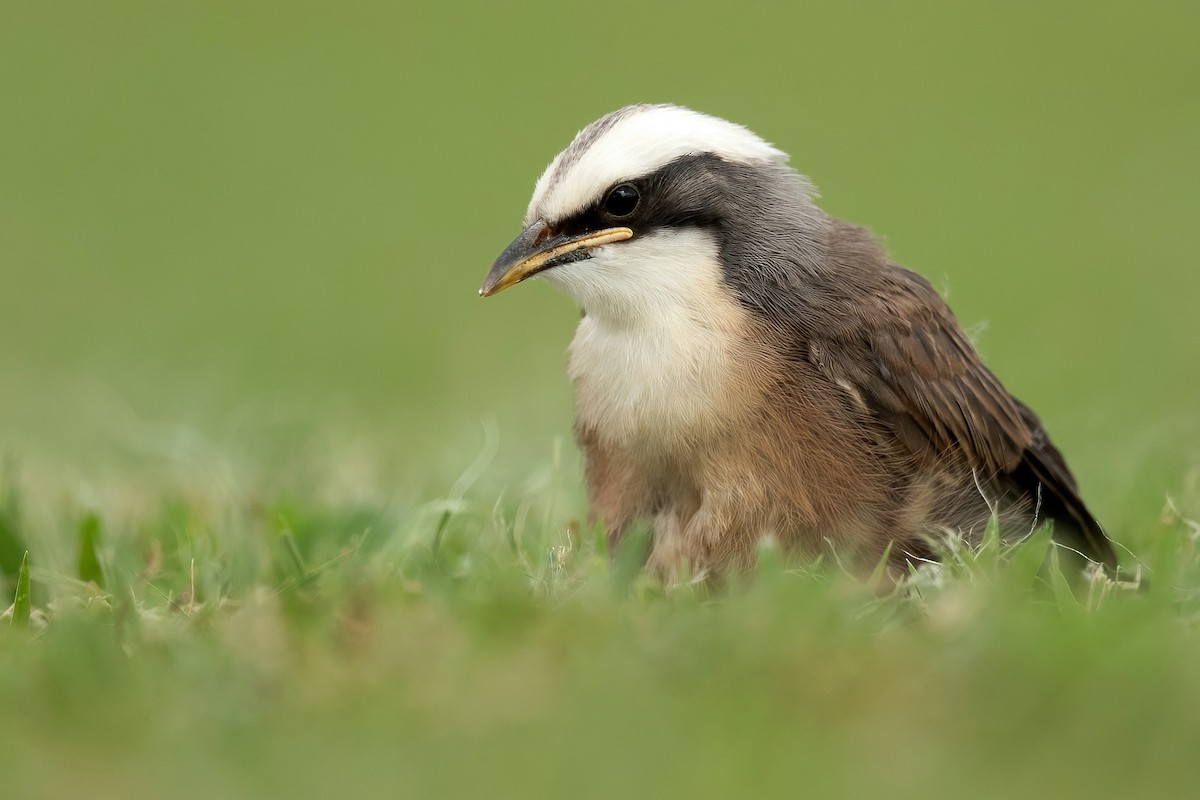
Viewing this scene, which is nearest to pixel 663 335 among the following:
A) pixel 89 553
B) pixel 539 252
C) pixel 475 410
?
pixel 539 252

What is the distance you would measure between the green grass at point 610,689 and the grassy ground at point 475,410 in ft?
0.04

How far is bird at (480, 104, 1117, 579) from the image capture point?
5.54 metres

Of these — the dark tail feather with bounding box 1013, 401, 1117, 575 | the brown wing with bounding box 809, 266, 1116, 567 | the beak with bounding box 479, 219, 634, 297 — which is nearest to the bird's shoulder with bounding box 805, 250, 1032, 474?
the brown wing with bounding box 809, 266, 1116, 567

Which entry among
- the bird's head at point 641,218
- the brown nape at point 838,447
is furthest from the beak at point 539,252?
the brown nape at point 838,447

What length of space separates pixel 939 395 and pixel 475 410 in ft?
14.3

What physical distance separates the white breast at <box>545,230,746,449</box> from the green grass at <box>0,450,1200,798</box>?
0.76m

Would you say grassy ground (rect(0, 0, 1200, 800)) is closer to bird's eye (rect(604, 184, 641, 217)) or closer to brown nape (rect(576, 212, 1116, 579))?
brown nape (rect(576, 212, 1116, 579))

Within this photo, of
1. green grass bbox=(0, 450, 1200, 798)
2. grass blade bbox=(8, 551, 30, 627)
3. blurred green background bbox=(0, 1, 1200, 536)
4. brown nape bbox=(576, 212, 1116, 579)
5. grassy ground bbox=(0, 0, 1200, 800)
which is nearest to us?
green grass bbox=(0, 450, 1200, 798)

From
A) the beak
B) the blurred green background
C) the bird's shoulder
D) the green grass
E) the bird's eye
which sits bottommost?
the blurred green background

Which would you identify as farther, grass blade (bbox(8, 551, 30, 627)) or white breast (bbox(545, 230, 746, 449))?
white breast (bbox(545, 230, 746, 449))

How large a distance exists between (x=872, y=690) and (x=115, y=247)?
13.2 meters

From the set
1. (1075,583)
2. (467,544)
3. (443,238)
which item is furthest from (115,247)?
(1075,583)

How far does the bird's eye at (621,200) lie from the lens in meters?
5.69

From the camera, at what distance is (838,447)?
5.59 metres
